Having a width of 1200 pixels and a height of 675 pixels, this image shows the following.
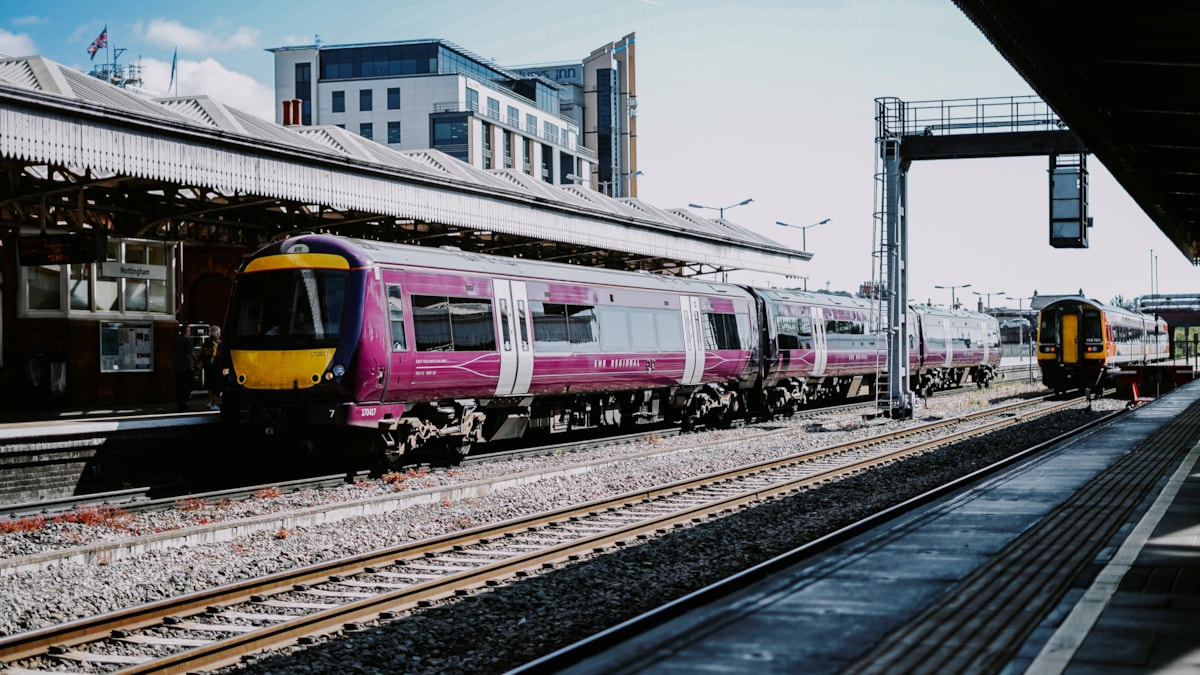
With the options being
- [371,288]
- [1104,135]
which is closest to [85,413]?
[371,288]

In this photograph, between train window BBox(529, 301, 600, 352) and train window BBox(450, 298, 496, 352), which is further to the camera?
train window BBox(529, 301, 600, 352)

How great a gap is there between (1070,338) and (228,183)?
2852 cm

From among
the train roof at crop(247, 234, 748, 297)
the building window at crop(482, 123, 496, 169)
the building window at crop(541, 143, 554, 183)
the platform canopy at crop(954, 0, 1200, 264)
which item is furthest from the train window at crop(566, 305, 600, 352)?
the building window at crop(541, 143, 554, 183)

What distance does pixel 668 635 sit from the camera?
6.55 metres

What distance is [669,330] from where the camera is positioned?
21.9 meters

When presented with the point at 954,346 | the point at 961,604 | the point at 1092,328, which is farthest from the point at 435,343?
the point at 954,346

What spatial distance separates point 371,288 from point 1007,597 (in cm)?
956

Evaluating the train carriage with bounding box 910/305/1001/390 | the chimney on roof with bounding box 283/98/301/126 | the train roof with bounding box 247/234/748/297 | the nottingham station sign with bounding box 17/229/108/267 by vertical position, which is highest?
the chimney on roof with bounding box 283/98/301/126

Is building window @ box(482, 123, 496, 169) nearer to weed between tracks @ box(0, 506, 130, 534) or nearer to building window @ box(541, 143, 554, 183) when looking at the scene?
building window @ box(541, 143, 554, 183)

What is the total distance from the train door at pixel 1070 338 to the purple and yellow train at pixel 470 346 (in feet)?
47.6

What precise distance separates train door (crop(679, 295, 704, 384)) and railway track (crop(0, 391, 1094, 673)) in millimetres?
8601

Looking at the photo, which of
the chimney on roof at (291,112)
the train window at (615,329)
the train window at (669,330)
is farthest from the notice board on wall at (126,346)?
the train window at (669,330)

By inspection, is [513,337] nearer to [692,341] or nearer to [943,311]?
[692,341]

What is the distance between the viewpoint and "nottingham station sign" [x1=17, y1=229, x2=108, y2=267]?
17.5m
